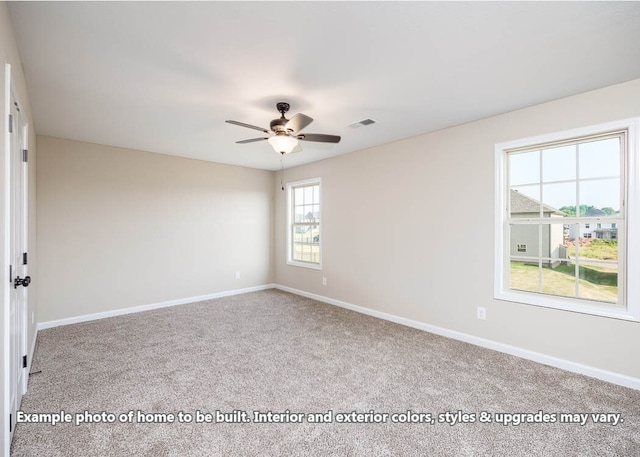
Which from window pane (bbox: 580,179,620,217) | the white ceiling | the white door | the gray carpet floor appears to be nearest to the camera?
the white ceiling

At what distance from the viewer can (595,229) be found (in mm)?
2723

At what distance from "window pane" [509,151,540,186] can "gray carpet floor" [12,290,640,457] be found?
1784 mm

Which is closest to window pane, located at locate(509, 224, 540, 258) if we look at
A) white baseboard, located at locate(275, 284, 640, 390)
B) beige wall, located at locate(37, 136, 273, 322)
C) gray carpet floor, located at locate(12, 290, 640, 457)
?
white baseboard, located at locate(275, 284, 640, 390)

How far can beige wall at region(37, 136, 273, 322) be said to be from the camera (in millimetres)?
3945

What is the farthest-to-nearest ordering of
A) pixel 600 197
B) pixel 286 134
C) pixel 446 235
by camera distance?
pixel 446 235 < pixel 286 134 < pixel 600 197

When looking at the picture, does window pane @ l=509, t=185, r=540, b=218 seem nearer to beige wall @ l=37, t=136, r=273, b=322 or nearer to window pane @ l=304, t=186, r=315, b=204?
window pane @ l=304, t=186, r=315, b=204

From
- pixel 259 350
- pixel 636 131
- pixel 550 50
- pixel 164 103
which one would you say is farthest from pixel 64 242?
pixel 636 131

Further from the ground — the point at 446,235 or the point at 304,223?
the point at 304,223

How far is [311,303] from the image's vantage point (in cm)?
504

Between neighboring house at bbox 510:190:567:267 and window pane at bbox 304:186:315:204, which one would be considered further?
window pane at bbox 304:186:315:204

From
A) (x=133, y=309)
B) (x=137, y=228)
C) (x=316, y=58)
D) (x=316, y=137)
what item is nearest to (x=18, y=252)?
(x=137, y=228)

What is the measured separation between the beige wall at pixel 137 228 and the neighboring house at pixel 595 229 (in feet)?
15.8

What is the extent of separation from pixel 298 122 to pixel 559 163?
2.50 m

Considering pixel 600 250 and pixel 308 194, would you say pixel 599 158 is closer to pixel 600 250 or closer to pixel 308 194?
pixel 600 250
